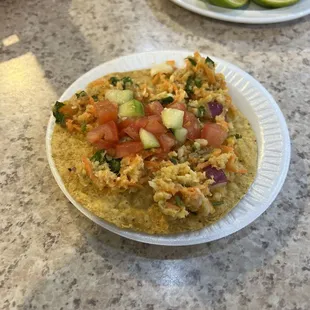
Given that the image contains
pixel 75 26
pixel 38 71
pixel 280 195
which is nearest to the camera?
pixel 280 195

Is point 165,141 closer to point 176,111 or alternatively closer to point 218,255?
point 176,111

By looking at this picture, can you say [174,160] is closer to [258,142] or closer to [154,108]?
[154,108]

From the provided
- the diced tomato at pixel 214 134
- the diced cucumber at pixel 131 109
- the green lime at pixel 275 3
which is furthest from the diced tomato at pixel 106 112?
the green lime at pixel 275 3

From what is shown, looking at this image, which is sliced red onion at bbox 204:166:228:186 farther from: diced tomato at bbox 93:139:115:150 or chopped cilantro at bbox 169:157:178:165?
diced tomato at bbox 93:139:115:150

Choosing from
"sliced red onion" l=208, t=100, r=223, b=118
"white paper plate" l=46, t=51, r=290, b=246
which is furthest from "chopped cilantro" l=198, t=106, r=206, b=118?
"white paper plate" l=46, t=51, r=290, b=246

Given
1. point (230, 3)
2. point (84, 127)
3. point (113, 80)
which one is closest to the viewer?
point (84, 127)

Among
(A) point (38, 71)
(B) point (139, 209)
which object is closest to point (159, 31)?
(A) point (38, 71)

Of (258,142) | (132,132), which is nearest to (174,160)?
(132,132)
